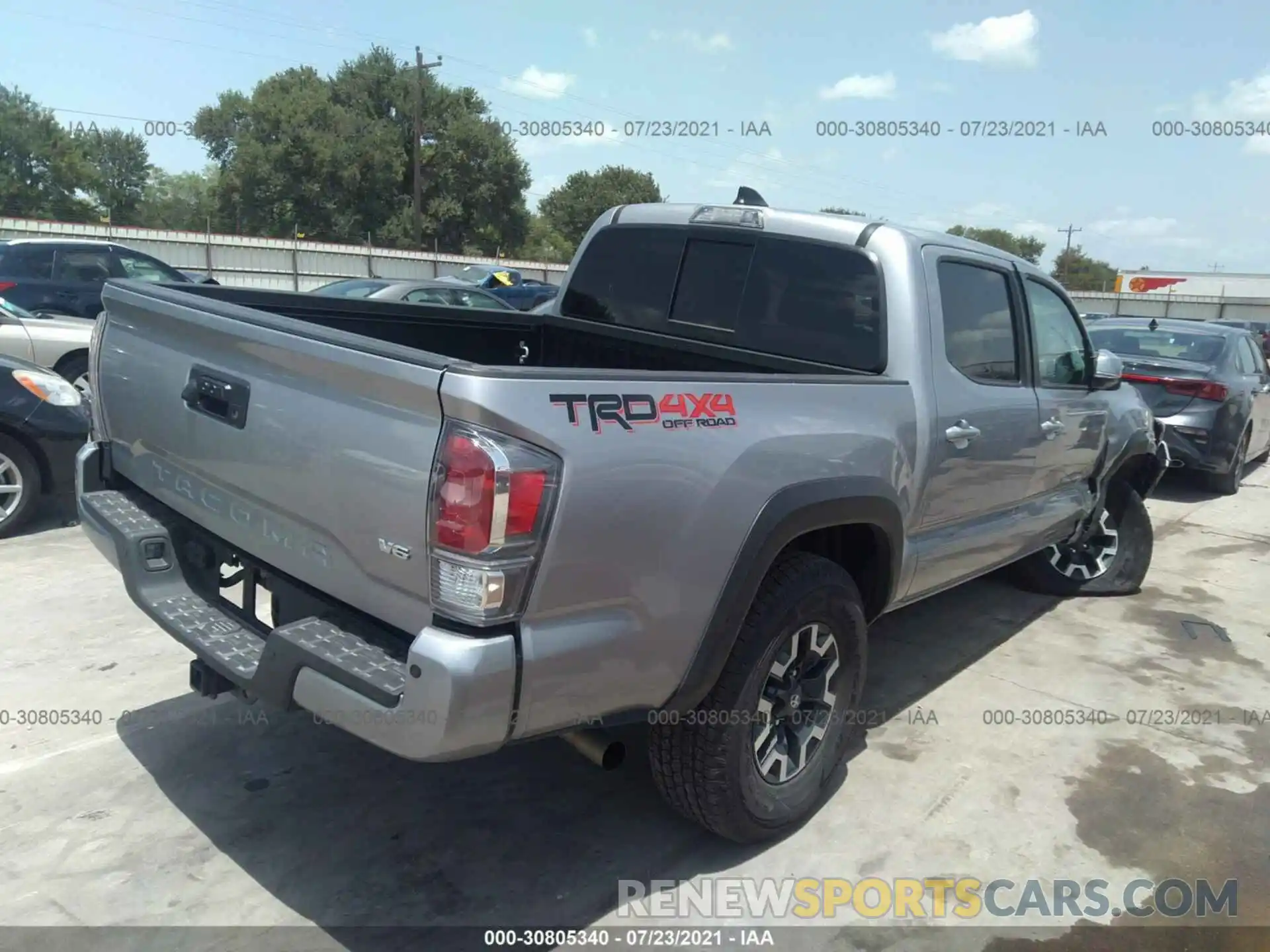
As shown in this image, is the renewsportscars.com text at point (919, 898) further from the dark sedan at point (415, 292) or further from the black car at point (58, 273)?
the black car at point (58, 273)

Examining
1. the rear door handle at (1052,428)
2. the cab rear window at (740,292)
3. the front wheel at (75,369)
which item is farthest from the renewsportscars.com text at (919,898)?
the front wheel at (75,369)

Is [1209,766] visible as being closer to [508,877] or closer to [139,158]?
[508,877]

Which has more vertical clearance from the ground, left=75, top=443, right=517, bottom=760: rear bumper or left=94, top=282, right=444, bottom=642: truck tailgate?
left=94, top=282, right=444, bottom=642: truck tailgate

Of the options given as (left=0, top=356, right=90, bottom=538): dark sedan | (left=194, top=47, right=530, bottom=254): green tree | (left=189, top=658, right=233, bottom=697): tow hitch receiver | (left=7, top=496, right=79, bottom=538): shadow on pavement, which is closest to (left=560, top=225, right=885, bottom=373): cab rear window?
(left=189, top=658, right=233, bottom=697): tow hitch receiver

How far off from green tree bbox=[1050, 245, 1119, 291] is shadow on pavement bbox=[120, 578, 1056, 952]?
8107cm

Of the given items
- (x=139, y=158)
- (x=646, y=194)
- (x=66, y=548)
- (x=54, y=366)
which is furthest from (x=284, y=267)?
(x=139, y=158)

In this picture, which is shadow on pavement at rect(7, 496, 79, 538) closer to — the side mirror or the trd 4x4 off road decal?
the trd 4x4 off road decal

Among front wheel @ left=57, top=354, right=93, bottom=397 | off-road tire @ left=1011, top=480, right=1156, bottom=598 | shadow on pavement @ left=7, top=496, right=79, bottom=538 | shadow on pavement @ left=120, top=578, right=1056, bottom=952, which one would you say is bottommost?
shadow on pavement @ left=7, top=496, right=79, bottom=538

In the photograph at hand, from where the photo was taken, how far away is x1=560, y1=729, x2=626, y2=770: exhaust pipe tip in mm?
2721

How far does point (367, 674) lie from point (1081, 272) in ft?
313

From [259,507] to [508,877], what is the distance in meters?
1.36

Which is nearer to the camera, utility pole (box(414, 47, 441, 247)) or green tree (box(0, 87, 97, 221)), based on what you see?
utility pole (box(414, 47, 441, 247))

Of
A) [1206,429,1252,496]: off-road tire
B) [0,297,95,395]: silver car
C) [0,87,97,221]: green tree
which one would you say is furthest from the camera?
[0,87,97,221]: green tree

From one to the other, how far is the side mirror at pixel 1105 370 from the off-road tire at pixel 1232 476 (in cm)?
534
